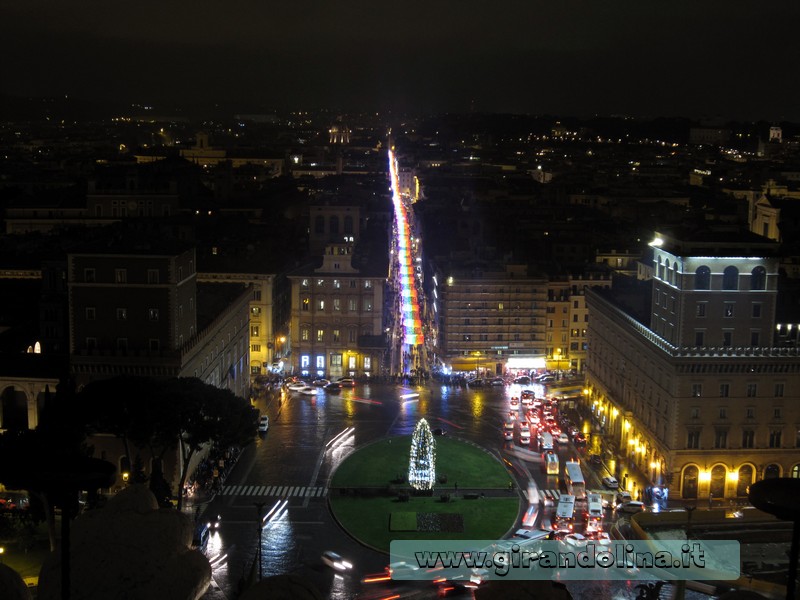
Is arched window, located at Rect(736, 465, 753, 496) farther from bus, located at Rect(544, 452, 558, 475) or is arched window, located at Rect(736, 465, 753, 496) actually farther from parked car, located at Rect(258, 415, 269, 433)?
parked car, located at Rect(258, 415, 269, 433)

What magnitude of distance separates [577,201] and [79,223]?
51976 mm

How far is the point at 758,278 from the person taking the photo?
1316 inches

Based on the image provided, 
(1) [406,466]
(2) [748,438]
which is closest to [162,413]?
(1) [406,466]

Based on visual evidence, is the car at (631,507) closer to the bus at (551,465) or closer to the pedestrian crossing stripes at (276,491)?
the bus at (551,465)

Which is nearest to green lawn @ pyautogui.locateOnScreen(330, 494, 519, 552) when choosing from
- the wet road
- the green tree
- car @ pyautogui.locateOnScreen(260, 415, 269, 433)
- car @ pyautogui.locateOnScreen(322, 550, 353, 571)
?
the wet road

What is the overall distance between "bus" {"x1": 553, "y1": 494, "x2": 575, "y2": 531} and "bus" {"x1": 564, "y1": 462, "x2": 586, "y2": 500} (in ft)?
2.74

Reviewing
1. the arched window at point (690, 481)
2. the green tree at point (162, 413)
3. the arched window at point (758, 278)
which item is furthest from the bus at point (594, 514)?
the green tree at point (162, 413)

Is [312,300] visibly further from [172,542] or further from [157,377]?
[172,542]

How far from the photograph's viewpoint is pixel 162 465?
31281 mm

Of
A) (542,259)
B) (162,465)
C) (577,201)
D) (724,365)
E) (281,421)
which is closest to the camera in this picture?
(162,465)

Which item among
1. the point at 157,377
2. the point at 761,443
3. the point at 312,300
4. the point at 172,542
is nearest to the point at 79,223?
the point at 312,300

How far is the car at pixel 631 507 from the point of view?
3047 centimetres

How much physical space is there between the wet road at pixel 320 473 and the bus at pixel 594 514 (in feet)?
8.19

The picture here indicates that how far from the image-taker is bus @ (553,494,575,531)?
94.8 ft
